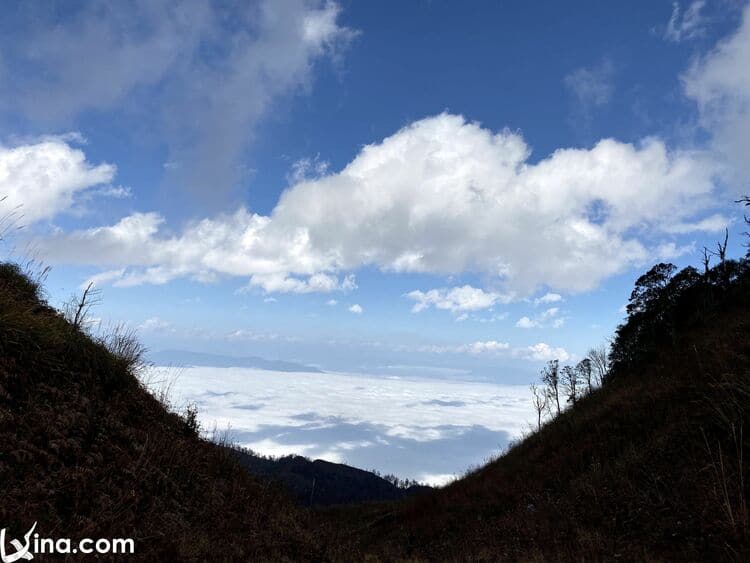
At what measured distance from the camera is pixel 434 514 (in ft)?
79.9

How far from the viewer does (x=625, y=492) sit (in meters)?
13.7

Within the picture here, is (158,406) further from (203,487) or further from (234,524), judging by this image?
(234,524)

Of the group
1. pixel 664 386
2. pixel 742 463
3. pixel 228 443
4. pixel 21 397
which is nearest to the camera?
pixel 21 397

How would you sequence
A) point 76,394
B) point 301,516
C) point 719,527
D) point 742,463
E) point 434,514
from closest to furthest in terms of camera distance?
point 76,394
point 719,527
point 742,463
point 301,516
point 434,514

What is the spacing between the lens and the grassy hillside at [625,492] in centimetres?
1017

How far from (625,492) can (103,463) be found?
15067mm

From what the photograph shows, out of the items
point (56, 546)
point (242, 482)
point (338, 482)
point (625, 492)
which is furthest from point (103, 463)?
point (338, 482)

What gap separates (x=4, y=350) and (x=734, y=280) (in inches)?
2361

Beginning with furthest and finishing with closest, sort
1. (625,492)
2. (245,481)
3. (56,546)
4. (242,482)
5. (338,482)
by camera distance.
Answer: (338,482), (625,492), (245,481), (242,482), (56,546)

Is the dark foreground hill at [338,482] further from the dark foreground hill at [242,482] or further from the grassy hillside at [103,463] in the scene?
the grassy hillside at [103,463]

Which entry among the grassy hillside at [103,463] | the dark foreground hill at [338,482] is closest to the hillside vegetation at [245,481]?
the grassy hillside at [103,463]

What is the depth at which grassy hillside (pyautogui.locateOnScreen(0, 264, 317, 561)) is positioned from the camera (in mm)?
6434

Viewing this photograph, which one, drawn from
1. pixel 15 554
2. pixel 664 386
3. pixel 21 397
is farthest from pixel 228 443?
pixel 664 386

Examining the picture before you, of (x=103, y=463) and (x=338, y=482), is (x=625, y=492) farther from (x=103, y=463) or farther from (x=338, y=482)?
(x=338, y=482)
